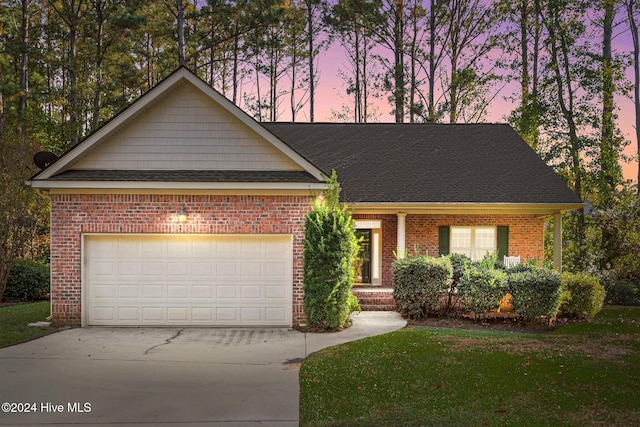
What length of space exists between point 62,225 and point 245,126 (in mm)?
4625

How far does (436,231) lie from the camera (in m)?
17.2

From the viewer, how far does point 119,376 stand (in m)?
8.29

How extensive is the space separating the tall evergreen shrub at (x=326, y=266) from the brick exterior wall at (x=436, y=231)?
17.1ft

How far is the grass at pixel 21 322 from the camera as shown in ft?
36.3

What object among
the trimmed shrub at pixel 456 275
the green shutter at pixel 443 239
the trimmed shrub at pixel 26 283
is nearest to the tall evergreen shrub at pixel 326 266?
the trimmed shrub at pixel 456 275

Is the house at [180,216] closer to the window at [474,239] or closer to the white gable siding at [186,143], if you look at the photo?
the white gable siding at [186,143]

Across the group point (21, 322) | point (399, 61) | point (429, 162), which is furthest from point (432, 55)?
point (21, 322)

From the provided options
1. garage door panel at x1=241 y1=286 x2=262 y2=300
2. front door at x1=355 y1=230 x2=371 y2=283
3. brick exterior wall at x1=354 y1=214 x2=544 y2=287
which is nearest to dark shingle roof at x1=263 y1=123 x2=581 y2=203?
brick exterior wall at x1=354 y1=214 x2=544 y2=287

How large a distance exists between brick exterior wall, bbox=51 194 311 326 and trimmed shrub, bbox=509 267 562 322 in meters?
5.00

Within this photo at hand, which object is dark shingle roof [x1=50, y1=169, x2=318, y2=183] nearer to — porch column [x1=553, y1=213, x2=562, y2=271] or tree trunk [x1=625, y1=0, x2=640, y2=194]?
porch column [x1=553, y1=213, x2=562, y2=271]

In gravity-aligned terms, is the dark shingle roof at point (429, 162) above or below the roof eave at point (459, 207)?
above

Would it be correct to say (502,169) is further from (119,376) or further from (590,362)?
(119,376)

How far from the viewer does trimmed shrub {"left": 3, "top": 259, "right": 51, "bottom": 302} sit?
17.9 meters

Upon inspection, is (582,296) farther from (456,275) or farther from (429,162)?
(429,162)
